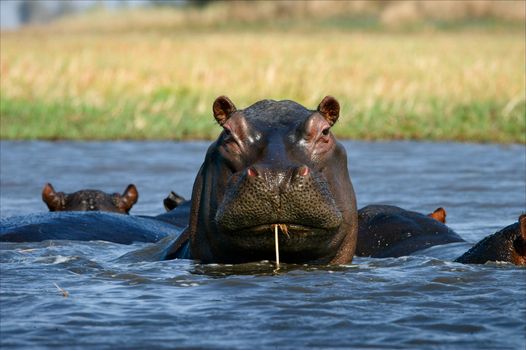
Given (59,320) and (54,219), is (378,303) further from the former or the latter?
(54,219)

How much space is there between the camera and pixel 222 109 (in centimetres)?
585

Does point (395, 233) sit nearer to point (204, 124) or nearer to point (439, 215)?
point (439, 215)

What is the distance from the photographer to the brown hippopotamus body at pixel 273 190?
5.39 metres

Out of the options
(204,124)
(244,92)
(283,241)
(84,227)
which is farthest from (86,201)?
(244,92)

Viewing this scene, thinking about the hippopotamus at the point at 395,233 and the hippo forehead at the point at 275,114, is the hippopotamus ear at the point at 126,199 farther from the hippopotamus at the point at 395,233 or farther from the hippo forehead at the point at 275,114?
the hippo forehead at the point at 275,114

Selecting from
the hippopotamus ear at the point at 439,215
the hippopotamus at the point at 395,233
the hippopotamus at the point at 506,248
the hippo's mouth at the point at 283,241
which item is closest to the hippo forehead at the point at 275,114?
the hippo's mouth at the point at 283,241

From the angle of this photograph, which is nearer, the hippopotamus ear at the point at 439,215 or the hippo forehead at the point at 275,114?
the hippo forehead at the point at 275,114

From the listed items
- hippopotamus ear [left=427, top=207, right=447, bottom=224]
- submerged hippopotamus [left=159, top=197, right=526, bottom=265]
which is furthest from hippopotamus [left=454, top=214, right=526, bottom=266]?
hippopotamus ear [left=427, top=207, right=447, bottom=224]

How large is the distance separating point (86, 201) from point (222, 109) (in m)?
3.83

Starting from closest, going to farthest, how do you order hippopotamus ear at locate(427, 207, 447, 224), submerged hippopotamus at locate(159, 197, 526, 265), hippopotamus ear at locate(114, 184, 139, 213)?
submerged hippopotamus at locate(159, 197, 526, 265)
hippopotamus ear at locate(427, 207, 447, 224)
hippopotamus ear at locate(114, 184, 139, 213)

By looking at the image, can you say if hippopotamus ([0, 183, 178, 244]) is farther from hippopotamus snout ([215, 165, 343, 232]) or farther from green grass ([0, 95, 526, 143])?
green grass ([0, 95, 526, 143])

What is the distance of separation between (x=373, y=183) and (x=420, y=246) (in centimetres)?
559

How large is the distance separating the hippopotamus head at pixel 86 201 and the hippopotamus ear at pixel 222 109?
3734 mm

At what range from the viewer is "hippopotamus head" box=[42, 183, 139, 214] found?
9422 mm
